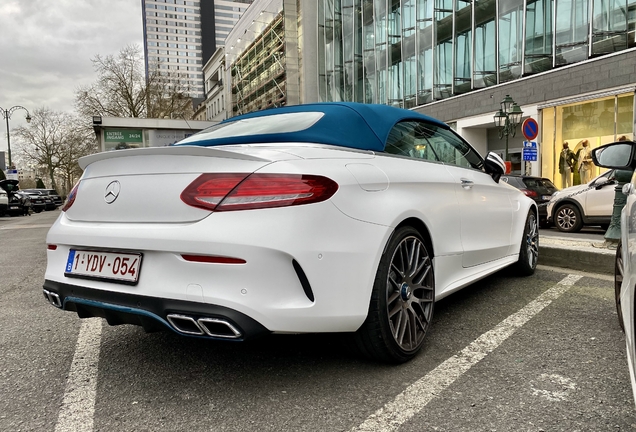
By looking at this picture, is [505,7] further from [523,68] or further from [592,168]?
[592,168]

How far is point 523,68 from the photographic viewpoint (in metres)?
17.5

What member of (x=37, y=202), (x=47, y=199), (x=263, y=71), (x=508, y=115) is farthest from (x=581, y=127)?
(x=263, y=71)

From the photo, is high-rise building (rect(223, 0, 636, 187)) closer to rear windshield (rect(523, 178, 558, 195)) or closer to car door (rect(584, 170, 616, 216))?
rear windshield (rect(523, 178, 558, 195))

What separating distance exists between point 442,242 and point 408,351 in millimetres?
763

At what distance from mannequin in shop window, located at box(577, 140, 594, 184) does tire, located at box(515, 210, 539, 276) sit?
12.7 metres

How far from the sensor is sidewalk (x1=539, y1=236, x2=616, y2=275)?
4.94m

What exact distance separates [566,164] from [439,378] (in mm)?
16678

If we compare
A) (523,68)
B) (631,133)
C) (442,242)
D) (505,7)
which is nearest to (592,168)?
(631,133)

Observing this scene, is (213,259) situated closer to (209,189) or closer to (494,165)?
(209,189)

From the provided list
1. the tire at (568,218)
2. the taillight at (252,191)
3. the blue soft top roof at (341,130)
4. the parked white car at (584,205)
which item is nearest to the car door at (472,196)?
the blue soft top roof at (341,130)

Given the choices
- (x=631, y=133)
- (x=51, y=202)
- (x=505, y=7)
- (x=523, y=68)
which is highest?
(x=505, y=7)

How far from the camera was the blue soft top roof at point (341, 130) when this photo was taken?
2664 millimetres

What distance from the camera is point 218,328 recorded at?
2.03m

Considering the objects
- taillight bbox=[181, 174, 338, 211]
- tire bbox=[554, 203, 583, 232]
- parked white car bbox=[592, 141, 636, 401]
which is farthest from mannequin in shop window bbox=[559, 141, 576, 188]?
taillight bbox=[181, 174, 338, 211]
